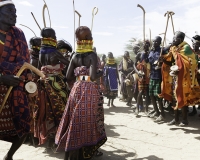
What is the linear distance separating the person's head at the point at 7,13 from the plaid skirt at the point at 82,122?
4.15ft

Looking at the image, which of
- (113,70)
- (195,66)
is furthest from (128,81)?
(195,66)

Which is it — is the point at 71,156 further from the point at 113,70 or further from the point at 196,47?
the point at 113,70

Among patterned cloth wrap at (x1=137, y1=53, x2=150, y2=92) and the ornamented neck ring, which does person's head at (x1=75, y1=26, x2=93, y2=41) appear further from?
patterned cloth wrap at (x1=137, y1=53, x2=150, y2=92)

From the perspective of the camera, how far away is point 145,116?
749 centimetres

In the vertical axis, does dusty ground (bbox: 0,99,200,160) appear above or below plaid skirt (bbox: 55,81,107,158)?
below

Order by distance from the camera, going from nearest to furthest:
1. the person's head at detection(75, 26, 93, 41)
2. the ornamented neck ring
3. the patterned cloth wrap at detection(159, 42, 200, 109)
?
the person's head at detection(75, 26, 93, 41), the ornamented neck ring, the patterned cloth wrap at detection(159, 42, 200, 109)

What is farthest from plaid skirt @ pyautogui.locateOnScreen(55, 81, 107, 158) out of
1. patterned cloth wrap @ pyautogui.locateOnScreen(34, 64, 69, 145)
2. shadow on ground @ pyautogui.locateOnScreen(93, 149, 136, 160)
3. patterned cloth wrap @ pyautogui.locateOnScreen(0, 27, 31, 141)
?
patterned cloth wrap @ pyautogui.locateOnScreen(34, 64, 69, 145)

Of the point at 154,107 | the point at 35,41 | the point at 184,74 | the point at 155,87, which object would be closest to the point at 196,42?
the point at 184,74

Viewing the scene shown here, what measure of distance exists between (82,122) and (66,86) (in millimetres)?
1320

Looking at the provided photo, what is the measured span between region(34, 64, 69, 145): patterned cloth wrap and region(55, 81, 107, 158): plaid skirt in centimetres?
94

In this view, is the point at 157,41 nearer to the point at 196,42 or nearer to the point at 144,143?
the point at 196,42

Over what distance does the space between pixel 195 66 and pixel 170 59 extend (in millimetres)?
641

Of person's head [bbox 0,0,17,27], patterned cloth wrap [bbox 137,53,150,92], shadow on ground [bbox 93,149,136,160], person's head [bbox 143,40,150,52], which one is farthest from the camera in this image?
patterned cloth wrap [bbox 137,53,150,92]

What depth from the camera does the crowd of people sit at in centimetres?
318
